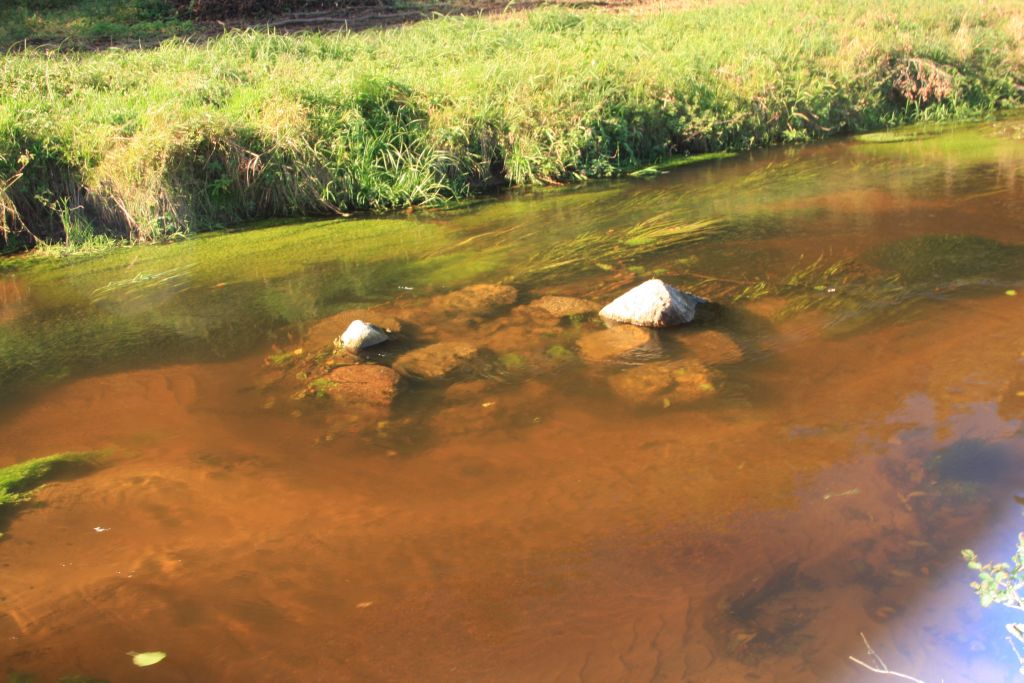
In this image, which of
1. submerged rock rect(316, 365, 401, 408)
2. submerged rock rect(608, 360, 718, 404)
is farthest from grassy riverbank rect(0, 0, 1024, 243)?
submerged rock rect(608, 360, 718, 404)

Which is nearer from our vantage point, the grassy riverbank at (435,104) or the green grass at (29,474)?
the green grass at (29,474)

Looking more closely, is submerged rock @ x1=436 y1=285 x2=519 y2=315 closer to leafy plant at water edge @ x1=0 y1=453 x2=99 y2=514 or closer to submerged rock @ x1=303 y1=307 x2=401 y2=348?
submerged rock @ x1=303 y1=307 x2=401 y2=348

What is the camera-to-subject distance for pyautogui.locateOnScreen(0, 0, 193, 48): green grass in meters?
12.2

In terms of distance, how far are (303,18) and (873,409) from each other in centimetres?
1218

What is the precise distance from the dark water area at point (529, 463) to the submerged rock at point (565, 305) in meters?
0.06

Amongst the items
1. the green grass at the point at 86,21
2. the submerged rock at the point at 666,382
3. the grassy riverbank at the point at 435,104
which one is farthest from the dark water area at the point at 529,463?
the green grass at the point at 86,21

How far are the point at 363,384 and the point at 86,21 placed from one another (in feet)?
36.4

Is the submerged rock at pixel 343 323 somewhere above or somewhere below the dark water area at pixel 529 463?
above

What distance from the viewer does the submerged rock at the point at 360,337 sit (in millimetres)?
5176

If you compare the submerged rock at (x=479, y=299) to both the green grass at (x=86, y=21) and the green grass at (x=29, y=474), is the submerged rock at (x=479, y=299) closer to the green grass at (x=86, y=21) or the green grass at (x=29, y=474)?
the green grass at (x=29, y=474)

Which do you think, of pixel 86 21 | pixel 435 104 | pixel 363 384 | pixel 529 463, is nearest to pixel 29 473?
pixel 363 384

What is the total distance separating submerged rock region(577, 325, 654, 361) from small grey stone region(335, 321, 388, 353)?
1180 mm

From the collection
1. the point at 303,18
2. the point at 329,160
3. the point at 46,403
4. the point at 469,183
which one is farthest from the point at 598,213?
the point at 303,18

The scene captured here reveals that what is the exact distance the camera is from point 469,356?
506 centimetres
